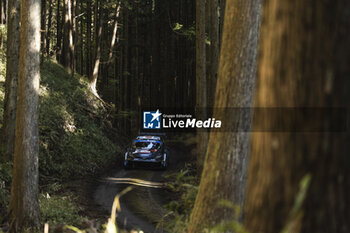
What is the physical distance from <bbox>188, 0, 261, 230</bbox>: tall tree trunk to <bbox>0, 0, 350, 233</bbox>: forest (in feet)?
0.06

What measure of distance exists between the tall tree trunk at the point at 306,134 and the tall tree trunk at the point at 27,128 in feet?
30.2

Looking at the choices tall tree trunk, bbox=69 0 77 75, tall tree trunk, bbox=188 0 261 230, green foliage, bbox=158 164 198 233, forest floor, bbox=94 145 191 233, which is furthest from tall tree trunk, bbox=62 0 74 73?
tall tree trunk, bbox=188 0 261 230

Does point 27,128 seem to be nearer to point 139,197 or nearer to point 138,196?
point 139,197

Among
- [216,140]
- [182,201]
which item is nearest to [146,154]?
[182,201]

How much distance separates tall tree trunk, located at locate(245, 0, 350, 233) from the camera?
1.78 metres

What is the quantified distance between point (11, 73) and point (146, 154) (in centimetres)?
988

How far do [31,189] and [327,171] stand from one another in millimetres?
9822

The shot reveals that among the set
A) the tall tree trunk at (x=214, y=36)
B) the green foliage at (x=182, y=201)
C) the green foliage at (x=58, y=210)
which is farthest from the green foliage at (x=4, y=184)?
the tall tree trunk at (x=214, y=36)

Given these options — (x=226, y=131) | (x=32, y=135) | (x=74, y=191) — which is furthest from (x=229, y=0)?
(x=74, y=191)

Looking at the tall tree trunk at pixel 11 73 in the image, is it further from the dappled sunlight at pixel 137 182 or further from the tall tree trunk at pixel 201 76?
the tall tree trunk at pixel 201 76

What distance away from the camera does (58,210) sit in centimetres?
1253

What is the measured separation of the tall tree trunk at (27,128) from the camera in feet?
33.4

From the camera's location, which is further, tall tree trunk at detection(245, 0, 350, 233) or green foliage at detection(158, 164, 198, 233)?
green foliage at detection(158, 164, 198, 233)

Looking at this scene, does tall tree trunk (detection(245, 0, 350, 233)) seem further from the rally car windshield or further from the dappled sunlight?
the rally car windshield
